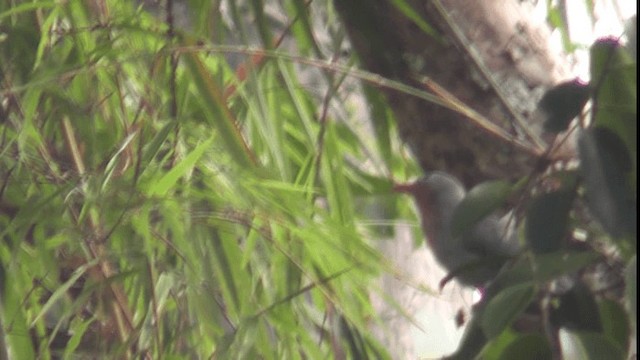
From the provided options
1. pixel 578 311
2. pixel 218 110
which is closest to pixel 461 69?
pixel 218 110

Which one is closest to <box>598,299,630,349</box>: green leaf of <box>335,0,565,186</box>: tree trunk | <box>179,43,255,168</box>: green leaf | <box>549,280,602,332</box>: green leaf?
<box>549,280,602,332</box>: green leaf

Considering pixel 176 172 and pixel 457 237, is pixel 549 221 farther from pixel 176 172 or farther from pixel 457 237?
pixel 176 172

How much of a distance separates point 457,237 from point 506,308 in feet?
0.28

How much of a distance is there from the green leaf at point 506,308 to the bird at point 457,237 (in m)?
0.06

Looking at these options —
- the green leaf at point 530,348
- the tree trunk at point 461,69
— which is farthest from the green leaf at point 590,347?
the tree trunk at point 461,69

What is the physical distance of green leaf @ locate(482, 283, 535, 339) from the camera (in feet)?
1.41

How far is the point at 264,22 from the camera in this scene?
67 cm

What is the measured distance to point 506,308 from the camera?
43cm

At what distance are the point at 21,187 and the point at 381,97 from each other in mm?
264

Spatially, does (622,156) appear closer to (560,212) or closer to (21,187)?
(560,212)

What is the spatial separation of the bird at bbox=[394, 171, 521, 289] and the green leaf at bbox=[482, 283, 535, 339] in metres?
0.06

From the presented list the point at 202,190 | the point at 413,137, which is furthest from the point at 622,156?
the point at 202,190

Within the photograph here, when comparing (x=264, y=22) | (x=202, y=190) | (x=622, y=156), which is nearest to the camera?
(x=622, y=156)

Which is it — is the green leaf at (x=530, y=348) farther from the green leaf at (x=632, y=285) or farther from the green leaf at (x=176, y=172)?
the green leaf at (x=176, y=172)
